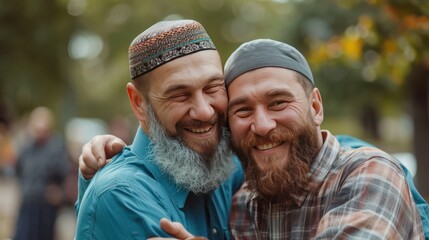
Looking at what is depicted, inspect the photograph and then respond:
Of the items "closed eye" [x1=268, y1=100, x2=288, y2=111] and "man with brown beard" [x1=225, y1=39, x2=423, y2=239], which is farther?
"closed eye" [x1=268, y1=100, x2=288, y2=111]

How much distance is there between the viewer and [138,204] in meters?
3.19

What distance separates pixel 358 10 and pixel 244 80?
10079 millimetres

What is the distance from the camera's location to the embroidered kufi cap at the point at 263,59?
3.43 meters

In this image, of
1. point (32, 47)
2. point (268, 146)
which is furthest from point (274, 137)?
point (32, 47)

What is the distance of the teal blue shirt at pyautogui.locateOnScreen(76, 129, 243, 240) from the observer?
3164 millimetres

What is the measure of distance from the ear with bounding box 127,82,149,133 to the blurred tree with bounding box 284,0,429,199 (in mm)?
2579

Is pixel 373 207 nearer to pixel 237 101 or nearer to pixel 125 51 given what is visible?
pixel 237 101

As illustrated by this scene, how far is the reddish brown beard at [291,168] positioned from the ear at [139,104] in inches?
21.0

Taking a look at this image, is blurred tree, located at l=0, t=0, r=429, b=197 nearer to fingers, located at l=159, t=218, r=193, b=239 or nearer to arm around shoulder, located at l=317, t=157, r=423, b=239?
arm around shoulder, located at l=317, t=157, r=423, b=239

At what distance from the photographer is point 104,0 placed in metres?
18.5

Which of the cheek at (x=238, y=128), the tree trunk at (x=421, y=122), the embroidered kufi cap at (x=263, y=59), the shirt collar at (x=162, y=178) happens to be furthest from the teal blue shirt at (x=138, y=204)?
the tree trunk at (x=421, y=122)

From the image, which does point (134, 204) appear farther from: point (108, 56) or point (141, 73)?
point (108, 56)

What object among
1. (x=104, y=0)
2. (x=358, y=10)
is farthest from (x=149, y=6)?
(x=358, y=10)

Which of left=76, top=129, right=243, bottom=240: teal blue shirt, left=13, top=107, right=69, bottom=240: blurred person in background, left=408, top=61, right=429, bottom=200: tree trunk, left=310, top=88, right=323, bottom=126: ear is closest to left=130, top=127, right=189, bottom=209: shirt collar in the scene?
left=76, top=129, right=243, bottom=240: teal blue shirt
